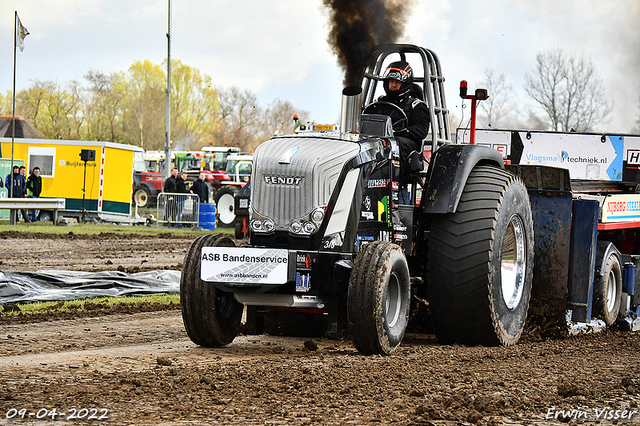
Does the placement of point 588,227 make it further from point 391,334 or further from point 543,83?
point 543,83

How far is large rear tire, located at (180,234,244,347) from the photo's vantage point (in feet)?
21.6

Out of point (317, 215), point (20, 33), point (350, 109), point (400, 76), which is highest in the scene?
point (20, 33)

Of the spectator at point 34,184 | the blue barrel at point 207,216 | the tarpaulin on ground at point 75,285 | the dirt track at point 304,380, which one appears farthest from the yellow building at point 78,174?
the dirt track at point 304,380

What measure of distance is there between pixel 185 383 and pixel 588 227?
4818 millimetres

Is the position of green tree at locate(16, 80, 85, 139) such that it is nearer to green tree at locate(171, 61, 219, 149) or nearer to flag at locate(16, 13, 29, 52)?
green tree at locate(171, 61, 219, 149)

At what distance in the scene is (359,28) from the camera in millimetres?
8578

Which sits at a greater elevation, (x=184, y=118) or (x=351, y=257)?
(x=184, y=118)

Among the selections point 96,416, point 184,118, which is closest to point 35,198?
point 96,416

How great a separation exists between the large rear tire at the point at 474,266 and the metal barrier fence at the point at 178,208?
18745mm

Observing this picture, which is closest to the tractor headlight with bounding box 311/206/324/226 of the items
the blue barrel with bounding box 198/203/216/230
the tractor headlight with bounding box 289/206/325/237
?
the tractor headlight with bounding box 289/206/325/237

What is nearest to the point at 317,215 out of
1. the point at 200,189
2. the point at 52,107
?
the point at 200,189

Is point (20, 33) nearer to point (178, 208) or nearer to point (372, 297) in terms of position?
point (178, 208)

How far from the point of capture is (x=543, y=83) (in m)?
48.5

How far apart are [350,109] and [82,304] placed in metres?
4.33
